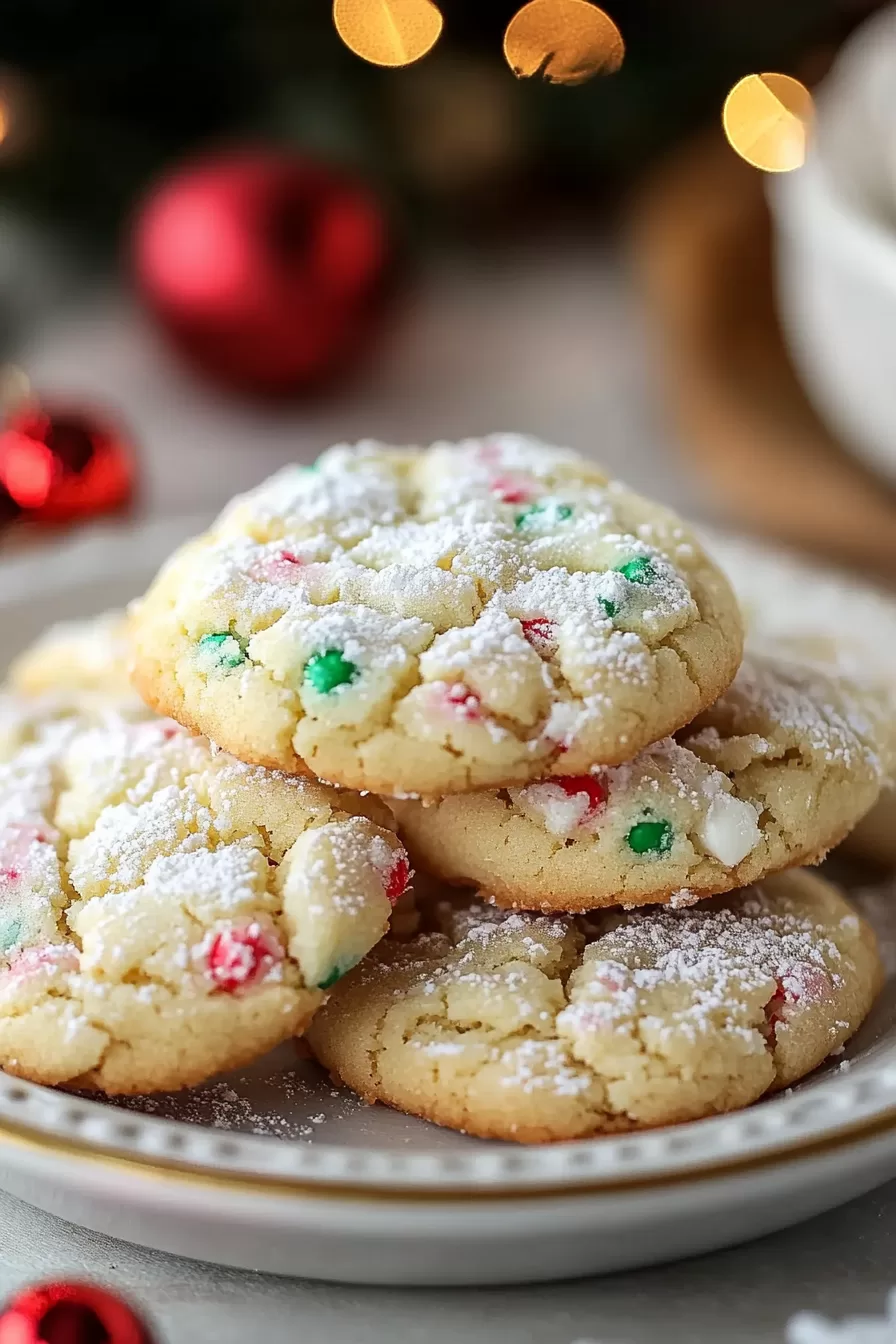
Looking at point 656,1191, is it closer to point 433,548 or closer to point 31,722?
point 433,548

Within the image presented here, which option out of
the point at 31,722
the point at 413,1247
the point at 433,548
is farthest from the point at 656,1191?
the point at 31,722

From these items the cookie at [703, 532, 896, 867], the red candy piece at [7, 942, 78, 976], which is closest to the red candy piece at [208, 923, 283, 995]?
the red candy piece at [7, 942, 78, 976]

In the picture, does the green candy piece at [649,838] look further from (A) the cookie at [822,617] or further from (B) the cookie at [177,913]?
(A) the cookie at [822,617]

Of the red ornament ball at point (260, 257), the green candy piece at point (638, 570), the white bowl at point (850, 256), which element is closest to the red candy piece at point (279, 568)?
the green candy piece at point (638, 570)

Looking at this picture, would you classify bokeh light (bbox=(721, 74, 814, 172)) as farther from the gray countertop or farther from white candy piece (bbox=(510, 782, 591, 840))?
the gray countertop

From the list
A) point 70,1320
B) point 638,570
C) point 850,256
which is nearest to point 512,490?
point 638,570
